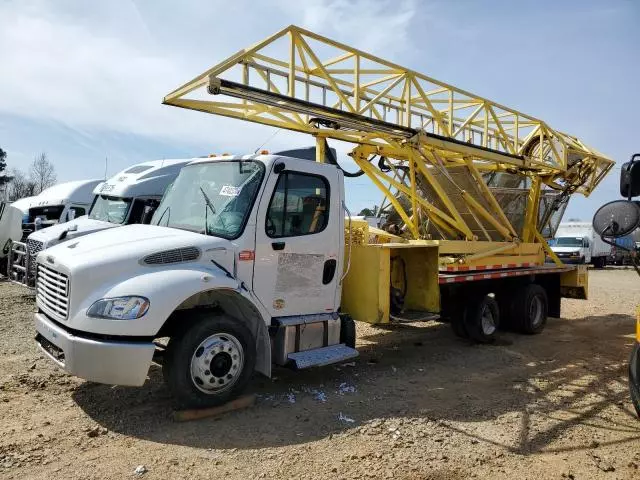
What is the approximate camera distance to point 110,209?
38.0 ft

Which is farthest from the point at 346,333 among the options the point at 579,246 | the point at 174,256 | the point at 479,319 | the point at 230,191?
the point at 579,246

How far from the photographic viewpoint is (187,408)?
171 inches

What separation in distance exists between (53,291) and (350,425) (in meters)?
2.83

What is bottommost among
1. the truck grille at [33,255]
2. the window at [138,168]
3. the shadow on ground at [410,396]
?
the shadow on ground at [410,396]

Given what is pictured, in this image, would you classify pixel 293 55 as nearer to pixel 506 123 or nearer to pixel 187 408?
pixel 187 408

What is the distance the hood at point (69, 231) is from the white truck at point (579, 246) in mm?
22467

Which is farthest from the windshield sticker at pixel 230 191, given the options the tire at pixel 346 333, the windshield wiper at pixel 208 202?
the tire at pixel 346 333

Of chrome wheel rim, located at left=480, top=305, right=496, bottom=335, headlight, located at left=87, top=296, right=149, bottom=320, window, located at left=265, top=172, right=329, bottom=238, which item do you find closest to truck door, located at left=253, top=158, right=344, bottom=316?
window, located at left=265, top=172, right=329, bottom=238

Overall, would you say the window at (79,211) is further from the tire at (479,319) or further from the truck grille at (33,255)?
the tire at (479,319)

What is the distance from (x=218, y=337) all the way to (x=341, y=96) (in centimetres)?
342

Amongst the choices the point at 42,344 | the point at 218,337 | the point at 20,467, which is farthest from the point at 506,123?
the point at 20,467

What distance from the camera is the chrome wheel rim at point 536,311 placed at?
348 inches

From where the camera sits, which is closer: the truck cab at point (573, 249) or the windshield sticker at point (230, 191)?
the windshield sticker at point (230, 191)

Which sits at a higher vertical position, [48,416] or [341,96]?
[341,96]
